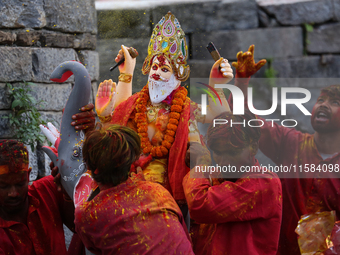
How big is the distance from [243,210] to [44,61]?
7.09 ft

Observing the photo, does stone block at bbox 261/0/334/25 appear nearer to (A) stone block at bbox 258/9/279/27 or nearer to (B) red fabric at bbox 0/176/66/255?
(A) stone block at bbox 258/9/279/27

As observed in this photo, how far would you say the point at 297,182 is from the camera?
2.57 m

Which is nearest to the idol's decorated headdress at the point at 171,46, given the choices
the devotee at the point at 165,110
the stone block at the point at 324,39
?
the devotee at the point at 165,110

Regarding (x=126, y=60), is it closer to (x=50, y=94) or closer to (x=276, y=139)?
(x=50, y=94)

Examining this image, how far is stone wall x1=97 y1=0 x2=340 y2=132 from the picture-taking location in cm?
471

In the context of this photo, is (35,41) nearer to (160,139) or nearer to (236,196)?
(160,139)

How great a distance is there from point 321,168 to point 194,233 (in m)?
0.94

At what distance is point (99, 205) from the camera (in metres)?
1.61

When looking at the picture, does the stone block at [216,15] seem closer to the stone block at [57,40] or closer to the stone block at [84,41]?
the stone block at [84,41]

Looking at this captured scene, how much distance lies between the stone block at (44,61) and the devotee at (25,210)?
4.03 feet

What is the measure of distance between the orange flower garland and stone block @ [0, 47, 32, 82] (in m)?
1.07

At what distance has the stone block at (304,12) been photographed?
5.06m

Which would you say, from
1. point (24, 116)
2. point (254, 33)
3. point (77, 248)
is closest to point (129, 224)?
point (77, 248)

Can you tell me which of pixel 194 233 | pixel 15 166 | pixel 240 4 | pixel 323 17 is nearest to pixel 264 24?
pixel 240 4
